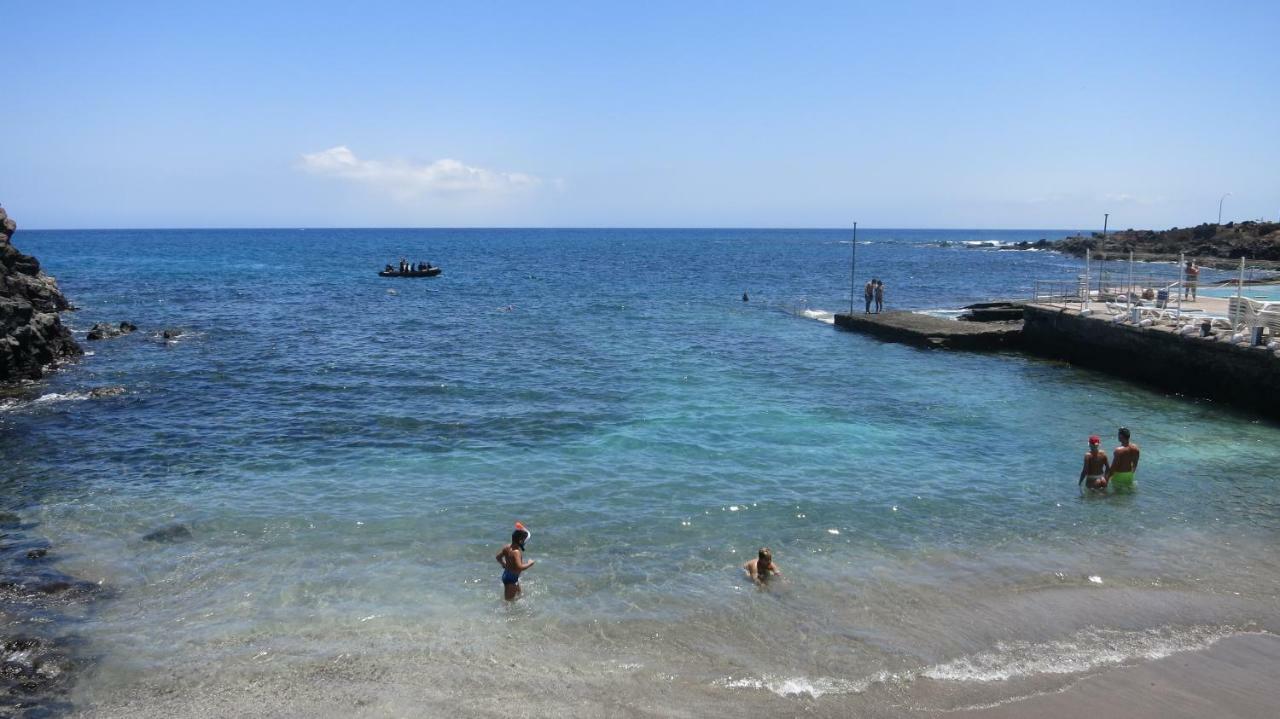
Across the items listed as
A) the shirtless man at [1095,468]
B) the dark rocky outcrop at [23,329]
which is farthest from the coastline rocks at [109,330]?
the shirtless man at [1095,468]

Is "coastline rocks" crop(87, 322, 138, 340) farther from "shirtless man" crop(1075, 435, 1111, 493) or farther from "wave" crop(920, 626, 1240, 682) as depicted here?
"shirtless man" crop(1075, 435, 1111, 493)

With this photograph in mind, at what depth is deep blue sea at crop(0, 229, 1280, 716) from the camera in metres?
9.28

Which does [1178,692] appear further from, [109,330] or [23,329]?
[109,330]

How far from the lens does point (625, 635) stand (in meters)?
10.1

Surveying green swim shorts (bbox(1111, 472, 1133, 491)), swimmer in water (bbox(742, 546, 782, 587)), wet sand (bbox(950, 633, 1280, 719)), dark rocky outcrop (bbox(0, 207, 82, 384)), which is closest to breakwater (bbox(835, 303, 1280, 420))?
green swim shorts (bbox(1111, 472, 1133, 491))

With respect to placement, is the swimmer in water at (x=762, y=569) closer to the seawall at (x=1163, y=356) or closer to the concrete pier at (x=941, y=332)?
the seawall at (x=1163, y=356)

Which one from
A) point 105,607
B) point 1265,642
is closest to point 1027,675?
point 1265,642

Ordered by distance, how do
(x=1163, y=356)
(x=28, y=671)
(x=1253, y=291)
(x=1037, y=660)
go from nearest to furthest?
(x=28, y=671), (x=1037, y=660), (x=1163, y=356), (x=1253, y=291)

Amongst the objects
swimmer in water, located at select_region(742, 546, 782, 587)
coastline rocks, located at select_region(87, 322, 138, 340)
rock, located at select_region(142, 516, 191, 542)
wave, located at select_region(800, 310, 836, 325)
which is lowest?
rock, located at select_region(142, 516, 191, 542)

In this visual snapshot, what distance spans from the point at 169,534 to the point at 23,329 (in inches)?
688

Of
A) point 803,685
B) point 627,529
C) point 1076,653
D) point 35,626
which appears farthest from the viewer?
point 627,529

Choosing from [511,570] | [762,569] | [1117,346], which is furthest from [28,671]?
[1117,346]

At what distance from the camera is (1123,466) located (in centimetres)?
1516

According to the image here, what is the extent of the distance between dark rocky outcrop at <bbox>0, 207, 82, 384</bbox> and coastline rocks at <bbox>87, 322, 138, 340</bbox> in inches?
71.6
